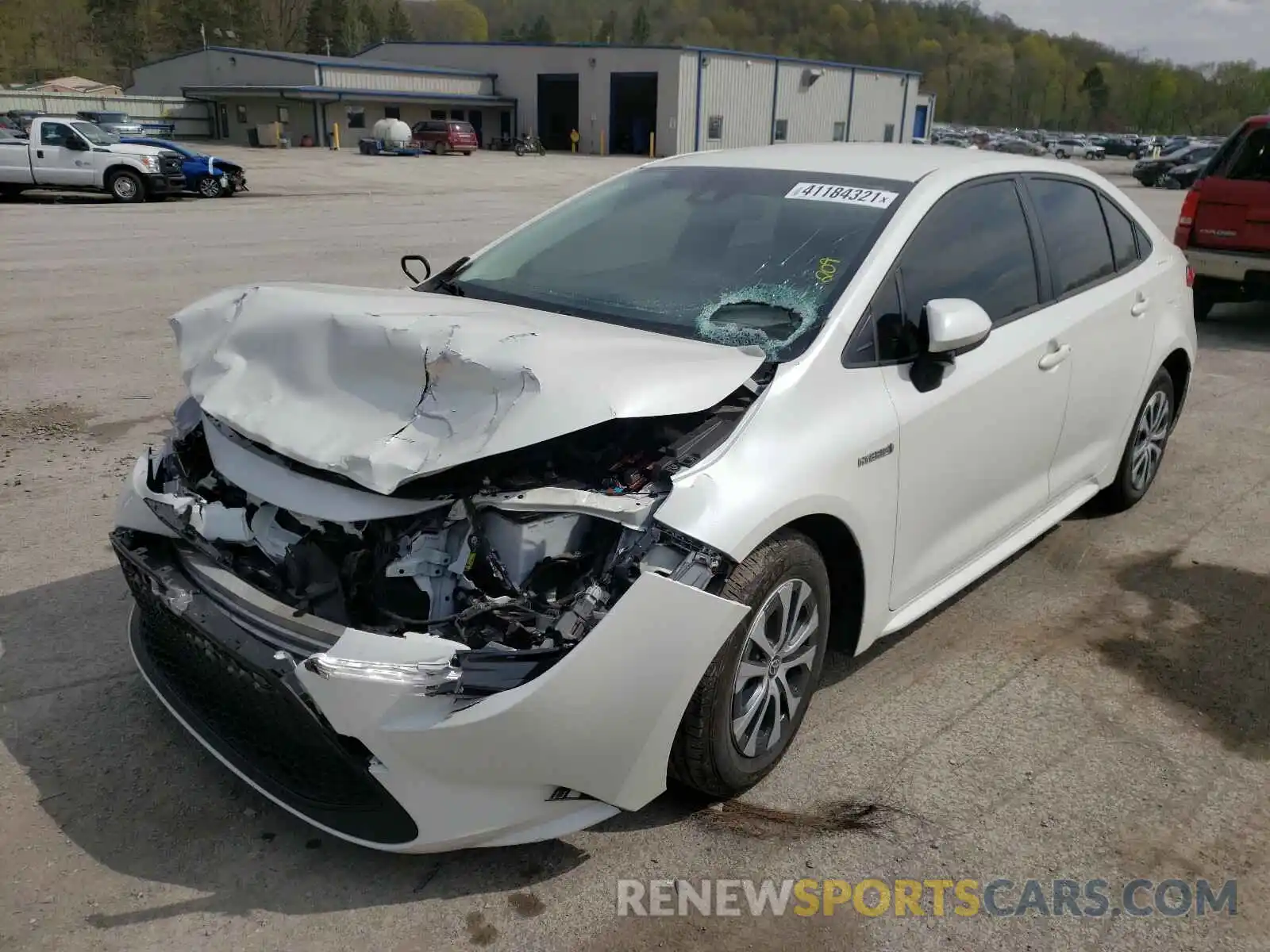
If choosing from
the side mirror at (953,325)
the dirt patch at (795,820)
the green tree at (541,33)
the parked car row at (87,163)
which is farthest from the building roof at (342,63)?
the green tree at (541,33)

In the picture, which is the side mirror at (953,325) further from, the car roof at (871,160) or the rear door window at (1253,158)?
the rear door window at (1253,158)

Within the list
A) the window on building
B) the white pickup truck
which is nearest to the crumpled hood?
the window on building

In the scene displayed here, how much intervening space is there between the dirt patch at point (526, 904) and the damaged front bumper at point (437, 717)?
19 cm

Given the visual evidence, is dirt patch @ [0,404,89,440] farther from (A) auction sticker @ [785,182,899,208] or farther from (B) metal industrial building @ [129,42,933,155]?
(B) metal industrial building @ [129,42,933,155]

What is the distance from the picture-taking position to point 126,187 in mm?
21531

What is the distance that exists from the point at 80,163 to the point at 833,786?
2250cm

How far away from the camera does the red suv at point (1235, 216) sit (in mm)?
9430

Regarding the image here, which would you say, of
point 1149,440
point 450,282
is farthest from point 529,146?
point 450,282

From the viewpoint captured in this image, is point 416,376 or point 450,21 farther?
point 450,21

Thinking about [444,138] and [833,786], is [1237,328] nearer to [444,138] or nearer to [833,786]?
[833,786]

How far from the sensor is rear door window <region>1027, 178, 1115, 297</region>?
14.1 ft

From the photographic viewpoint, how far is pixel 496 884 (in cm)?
270

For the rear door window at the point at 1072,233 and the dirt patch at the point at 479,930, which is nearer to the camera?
the dirt patch at the point at 479,930

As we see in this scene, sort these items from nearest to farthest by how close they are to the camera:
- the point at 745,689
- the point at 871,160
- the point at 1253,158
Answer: the point at 745,689 → the point at 871,160 → the point at 1253,158
